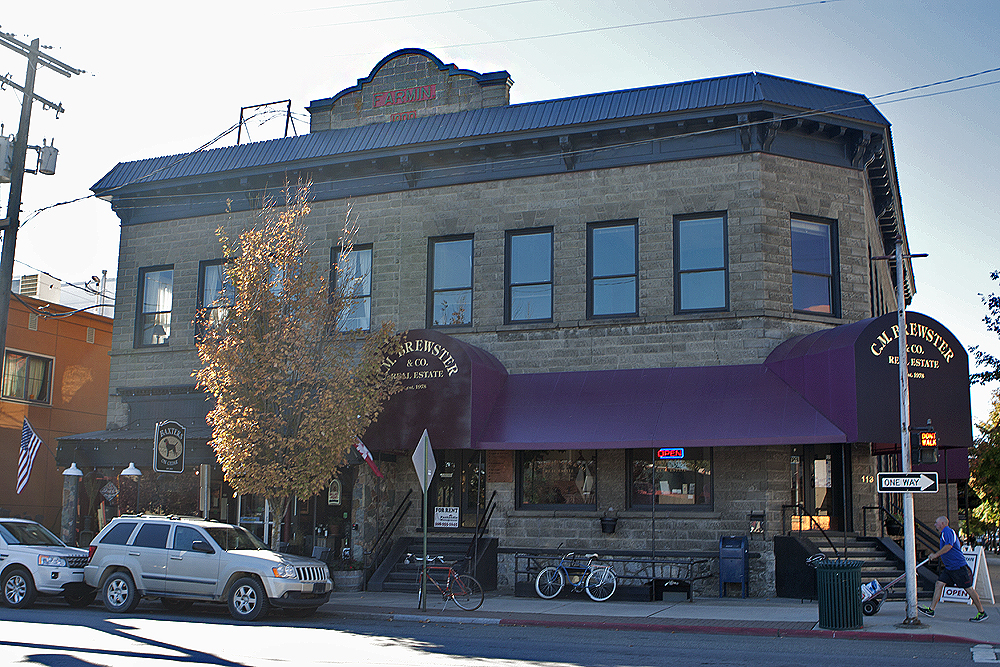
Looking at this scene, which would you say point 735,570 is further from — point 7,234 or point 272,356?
point 7,234

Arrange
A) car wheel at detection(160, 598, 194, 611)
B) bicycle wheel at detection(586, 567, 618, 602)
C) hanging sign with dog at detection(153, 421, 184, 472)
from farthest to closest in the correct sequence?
hanging sign with dog at detection(153, 421, 184, 472), bicycle wheel at detection(586, 567, 618, 602), car wheel at detection(160, 598, 194, 611)

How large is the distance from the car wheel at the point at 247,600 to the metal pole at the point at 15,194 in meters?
7.42

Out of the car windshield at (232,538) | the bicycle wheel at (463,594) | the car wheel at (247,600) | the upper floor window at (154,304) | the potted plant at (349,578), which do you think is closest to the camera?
the car wheel at (247,600)

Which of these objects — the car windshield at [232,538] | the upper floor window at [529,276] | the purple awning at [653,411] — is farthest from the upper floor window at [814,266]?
the car windshield at [232,538]

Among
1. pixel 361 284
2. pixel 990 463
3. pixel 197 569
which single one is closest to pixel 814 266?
pixel 361 284

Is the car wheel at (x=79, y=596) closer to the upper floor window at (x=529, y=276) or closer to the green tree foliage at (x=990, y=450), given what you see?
the upper floor window at (x=529, y=276)

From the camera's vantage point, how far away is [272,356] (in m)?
17.6

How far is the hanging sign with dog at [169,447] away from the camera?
1845 cm

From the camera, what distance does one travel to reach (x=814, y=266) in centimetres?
1975

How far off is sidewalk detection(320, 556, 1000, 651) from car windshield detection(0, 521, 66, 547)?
5383 millimetres

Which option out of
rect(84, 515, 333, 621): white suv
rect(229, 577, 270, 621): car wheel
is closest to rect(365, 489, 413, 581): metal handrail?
rect(84, 515, 333, 621): white suv

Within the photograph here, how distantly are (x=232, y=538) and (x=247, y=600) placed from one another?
1352 mm

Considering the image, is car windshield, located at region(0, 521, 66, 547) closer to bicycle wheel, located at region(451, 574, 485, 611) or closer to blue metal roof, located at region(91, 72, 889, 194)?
bicycle wheel, located at region(451, 574, 485, 611)

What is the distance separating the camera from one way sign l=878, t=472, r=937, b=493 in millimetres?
14117
